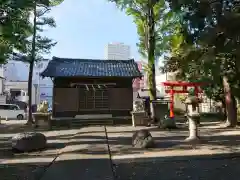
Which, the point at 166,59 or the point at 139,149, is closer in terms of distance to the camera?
the point at 139,149

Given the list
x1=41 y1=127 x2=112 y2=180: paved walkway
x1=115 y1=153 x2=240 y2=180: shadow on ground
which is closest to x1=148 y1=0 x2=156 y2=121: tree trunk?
x1=41 y1=127 x2=112 y2=180: paved walkway

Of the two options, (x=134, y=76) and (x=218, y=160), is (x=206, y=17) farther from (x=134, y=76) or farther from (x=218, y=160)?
(x=134, y=76)

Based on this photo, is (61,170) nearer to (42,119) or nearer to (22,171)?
(22,171)

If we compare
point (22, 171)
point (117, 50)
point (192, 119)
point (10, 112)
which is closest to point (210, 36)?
point (22, 171)

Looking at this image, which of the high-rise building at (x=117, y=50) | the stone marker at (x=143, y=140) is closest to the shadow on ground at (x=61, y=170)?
the stone marker at (x=143, y=140)

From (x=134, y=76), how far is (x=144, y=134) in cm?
1024

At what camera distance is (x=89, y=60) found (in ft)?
75.2

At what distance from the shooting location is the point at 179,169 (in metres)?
6.66

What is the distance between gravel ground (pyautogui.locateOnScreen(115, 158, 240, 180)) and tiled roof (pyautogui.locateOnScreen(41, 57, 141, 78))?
12.7 meters

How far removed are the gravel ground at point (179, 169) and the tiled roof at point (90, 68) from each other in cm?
1270

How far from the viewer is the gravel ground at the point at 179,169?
6031mm

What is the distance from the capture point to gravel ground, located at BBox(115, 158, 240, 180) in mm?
6031

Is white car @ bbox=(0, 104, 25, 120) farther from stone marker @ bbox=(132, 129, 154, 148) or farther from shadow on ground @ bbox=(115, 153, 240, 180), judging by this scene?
shadow on ground @ bbox=(115, 153, 240, 180)

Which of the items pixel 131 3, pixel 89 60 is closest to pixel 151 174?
pixel 131 3
